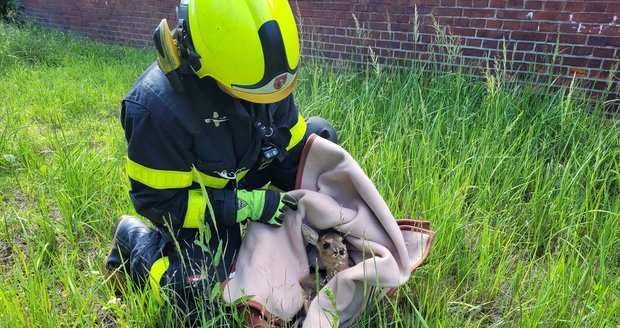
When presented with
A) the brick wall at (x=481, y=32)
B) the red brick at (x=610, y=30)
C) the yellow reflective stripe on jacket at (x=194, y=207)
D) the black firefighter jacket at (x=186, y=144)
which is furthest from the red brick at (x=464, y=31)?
the yellow reflective stripe on jacket at (x=194, y=207)

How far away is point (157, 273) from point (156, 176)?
1.26 feet

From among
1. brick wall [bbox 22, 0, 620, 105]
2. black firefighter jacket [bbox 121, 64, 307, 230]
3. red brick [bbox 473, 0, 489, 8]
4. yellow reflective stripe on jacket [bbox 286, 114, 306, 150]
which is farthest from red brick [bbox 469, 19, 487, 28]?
black firefighter jacket [bbox 121, 64, 307, 230]

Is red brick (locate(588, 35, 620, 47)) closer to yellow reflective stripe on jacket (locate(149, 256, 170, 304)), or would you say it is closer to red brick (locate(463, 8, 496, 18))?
red brick (locate(463, 8, 496, 18))

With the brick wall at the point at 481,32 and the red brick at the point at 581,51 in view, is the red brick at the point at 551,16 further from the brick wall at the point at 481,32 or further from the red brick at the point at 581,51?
the red brick at the point at 581,51

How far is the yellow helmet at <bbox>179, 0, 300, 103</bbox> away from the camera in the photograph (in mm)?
1232

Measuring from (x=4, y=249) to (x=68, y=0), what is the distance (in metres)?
7.38

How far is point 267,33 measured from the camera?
4.06 feet

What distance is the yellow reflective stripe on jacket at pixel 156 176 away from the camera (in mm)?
1443

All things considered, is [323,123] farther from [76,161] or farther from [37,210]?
[37,210]

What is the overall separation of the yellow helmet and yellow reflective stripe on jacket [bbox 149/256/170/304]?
72 centimetres

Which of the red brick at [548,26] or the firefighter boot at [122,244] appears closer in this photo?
the firefighter boot at [122,244]

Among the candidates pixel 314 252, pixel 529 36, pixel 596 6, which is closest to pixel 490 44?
pixel 529 36

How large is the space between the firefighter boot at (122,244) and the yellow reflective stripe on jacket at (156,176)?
1.30 feet

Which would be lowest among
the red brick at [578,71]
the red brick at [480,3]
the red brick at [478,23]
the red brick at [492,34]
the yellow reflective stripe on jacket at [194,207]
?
the yellow reflective stripe on jacket at [194,207]
